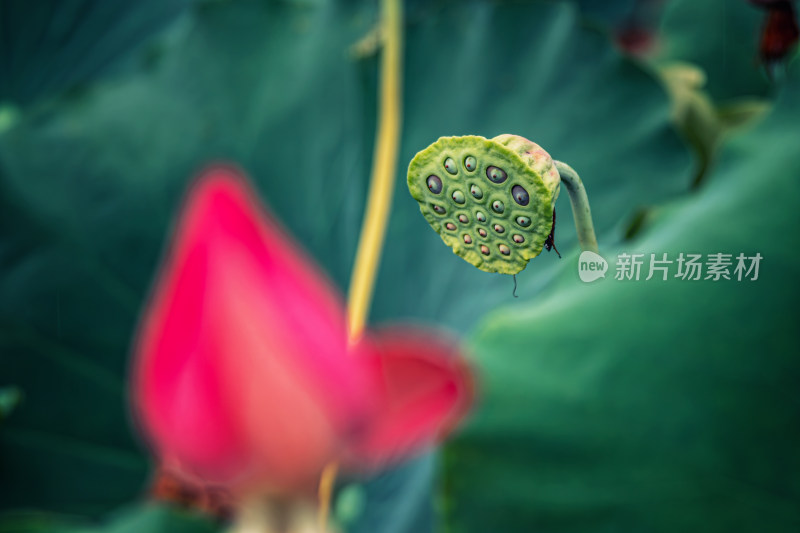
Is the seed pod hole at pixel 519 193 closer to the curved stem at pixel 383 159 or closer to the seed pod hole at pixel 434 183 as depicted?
the seed pod hole at pixel 434 183

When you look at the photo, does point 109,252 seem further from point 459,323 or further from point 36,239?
point 459,323

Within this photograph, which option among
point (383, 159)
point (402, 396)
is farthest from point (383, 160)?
point (402, 396)

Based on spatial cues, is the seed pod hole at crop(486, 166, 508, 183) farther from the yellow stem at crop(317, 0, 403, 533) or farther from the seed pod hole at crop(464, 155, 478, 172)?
the yellow stem at crop(317, 0, 403, 533)

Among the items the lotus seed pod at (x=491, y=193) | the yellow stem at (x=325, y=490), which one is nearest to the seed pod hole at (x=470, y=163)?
the lotus seed pod at (x=491, y=193)

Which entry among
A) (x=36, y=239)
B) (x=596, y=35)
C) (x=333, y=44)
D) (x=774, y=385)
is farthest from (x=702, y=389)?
(x=36, y=239)

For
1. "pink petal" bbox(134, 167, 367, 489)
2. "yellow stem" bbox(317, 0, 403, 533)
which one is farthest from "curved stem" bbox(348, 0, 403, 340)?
"pink petal" bbox(134, 167, 367, 489)

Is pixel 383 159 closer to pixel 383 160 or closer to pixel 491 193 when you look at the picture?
pixel 383 160

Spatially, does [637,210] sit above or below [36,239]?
above
